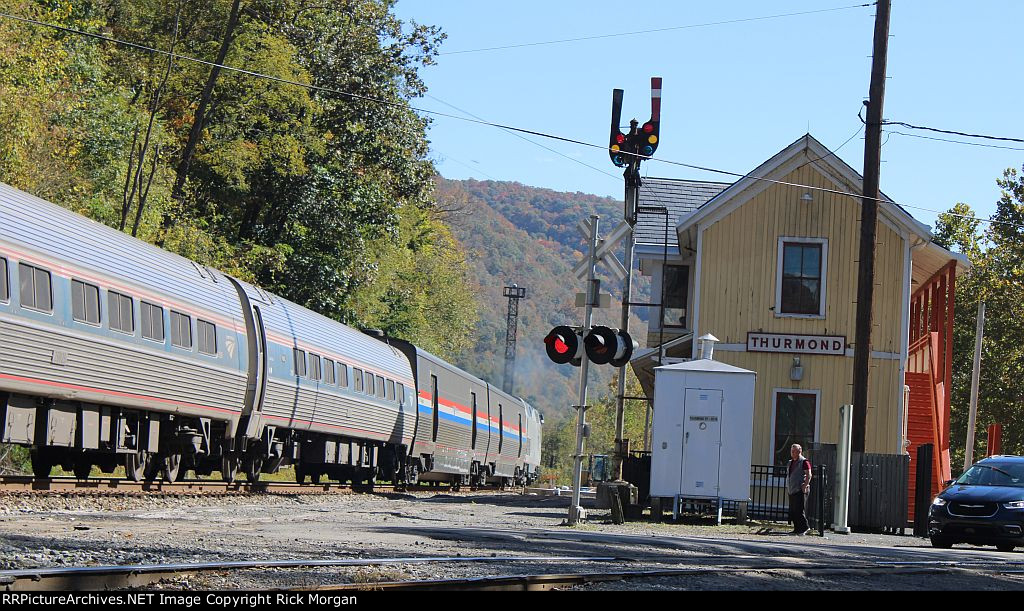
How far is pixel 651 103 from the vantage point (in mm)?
27094

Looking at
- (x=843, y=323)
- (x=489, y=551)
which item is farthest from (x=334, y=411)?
(x=489, y=551)

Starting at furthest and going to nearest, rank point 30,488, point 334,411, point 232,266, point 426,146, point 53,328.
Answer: point 426,146
point 232,266
point 334,411
point 30,488
point 53,328

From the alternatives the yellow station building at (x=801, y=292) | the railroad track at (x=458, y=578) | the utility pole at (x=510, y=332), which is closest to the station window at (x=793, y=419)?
the yellow station building at (x=801, y=292)

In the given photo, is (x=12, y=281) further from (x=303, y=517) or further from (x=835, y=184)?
(x=835, y=184)

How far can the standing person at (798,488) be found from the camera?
20281 millimetres

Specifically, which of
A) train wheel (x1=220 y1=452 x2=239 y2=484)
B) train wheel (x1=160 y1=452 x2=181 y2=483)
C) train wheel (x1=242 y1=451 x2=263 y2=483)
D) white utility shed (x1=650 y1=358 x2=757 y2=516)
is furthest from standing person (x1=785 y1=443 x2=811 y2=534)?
train wheel (x1=160 y1=452 x2=181 y2=483)

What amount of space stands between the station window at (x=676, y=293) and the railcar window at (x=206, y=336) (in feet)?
43.3

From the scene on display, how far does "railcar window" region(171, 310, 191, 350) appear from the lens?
63.3 ft

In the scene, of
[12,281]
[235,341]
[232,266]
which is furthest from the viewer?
[232,266]

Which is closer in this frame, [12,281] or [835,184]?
[12,281]

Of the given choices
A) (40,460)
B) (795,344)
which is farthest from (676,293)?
(40,460)

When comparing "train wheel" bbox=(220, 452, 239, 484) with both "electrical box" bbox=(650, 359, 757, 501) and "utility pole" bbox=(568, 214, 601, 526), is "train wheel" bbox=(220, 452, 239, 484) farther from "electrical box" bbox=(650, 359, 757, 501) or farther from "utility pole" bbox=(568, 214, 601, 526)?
"electrical box" bbox=(650, 359, 757, 501)

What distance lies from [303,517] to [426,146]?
36.8 meters

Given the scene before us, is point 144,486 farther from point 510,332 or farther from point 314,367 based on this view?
point 510,332
